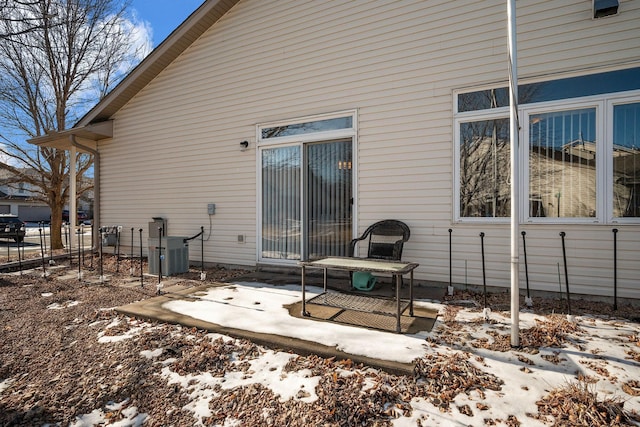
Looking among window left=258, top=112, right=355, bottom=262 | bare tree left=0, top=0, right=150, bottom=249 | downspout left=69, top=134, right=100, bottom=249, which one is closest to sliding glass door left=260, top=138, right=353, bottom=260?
window left=258, top=112, right=355, bottom=262

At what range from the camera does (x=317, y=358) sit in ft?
8.47

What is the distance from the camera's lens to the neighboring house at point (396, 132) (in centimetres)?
391

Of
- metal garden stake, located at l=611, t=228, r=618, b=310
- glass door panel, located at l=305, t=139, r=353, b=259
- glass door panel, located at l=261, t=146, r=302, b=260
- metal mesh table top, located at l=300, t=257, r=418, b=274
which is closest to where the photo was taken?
metal mesh table top, located at l=300, t=257, r=418, b=274

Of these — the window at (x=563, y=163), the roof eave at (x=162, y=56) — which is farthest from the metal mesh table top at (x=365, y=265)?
the roof eave at (x=162, y=56)

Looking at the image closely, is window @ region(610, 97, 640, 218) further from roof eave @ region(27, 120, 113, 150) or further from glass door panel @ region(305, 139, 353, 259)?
roof eave @ region(27, 120, 113, 150)

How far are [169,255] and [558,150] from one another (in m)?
6.10

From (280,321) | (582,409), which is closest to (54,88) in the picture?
(280,321)

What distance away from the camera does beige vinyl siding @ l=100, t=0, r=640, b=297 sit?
13.2 ft

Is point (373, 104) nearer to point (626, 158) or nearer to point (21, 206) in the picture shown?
point (626, 158)

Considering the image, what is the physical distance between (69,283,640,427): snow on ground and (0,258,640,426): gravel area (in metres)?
0.02

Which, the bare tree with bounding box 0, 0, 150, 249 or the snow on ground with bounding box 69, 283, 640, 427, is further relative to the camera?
the bare tree with bounding box 0, 0, 150, 249

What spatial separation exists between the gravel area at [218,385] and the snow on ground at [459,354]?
0.02 metres

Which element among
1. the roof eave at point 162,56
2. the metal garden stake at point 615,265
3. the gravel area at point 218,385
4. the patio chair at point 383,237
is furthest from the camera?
the roof eave at point 162,56

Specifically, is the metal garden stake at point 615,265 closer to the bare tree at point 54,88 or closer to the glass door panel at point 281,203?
the glass door panel at point 281,203
